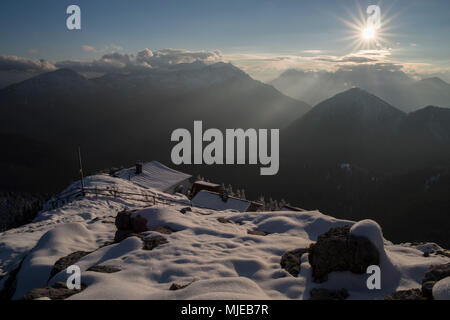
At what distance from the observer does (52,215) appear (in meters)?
20.7

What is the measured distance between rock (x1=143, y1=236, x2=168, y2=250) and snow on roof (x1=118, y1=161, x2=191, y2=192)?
1214 inches

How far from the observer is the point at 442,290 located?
566cm

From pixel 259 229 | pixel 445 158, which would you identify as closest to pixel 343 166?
pixel 445 158

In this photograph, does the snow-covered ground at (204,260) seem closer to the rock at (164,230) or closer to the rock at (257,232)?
the rock at (164,230)

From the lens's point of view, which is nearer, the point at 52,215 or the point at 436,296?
the point at 436,296

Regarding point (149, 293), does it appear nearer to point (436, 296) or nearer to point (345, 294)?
point (345, 294)

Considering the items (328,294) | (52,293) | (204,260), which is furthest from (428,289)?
(52,293)

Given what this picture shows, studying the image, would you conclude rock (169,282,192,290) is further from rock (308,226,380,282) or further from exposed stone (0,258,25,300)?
exposed stone (0,258,25,300)

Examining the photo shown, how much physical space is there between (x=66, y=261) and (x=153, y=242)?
3.33 meters

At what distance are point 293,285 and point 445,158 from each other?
8038 inches

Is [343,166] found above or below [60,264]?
below

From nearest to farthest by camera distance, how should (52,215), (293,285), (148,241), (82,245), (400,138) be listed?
(293,285)
(148,241)
(82,245)
(52,215)
(400,138)

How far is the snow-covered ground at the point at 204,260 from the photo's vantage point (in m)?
7.26

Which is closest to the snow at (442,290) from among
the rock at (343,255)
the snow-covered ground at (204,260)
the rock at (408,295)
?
the snow-covered ground at (204,260)
